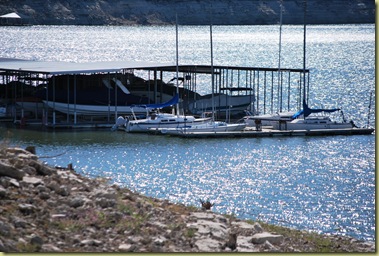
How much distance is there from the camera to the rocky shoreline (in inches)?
682

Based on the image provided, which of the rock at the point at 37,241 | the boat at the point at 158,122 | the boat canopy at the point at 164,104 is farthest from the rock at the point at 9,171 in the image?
the boat canopy at the point at 164,104

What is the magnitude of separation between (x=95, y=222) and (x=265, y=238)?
10.5 ft

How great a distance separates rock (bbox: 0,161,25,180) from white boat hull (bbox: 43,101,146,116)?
33657mm

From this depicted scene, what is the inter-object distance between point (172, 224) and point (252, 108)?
Answer: 4170 centimetres

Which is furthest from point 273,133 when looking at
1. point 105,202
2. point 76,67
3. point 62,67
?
point 105,202

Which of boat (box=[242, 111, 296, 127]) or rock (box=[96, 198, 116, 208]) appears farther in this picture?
A: boat (box=[242, 111, 296, 127])

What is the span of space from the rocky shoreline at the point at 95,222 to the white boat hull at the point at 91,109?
31.9 m

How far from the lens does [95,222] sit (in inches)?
720

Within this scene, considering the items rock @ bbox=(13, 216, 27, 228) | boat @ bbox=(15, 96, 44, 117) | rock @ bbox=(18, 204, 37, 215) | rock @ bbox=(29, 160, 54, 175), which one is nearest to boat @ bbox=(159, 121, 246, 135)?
boat @ bbox=(15, 96, 44, 117)

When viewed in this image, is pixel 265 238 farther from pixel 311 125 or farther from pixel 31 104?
pixel 31 104

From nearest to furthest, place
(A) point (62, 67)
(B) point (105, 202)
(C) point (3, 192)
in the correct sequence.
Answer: (C) point (3, 192)
(B) point (105, 202)
(A) point (62, 67)

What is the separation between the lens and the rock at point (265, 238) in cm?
1916

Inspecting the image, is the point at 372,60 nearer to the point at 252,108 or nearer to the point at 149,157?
the point at 252,108

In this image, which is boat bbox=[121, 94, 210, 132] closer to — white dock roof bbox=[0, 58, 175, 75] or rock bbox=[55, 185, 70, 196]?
white dock roof bbox=[0, 58, 175, 75]
